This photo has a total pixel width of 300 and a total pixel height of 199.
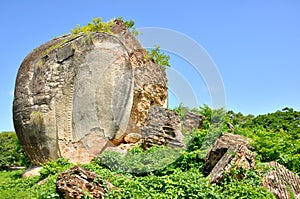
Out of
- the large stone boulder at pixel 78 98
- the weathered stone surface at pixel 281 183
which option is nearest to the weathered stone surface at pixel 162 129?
the large stone boulder at pixel 78 98

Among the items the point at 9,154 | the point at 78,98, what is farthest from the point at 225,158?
the point at 9,154

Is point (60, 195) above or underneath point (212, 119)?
underneath

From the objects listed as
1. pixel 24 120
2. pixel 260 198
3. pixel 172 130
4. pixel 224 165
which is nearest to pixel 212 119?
pixel 172 130

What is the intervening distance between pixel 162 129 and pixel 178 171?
195cm

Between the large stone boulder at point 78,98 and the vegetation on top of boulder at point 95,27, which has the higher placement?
the vegetation on top of boulder at point 95,27

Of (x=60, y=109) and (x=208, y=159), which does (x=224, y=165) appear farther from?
(x=60, y=109)

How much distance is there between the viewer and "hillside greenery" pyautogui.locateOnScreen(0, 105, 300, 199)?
6.29 metres

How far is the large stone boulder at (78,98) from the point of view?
9570 millimetres

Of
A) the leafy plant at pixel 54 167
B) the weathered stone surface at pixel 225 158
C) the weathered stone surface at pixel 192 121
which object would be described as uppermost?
the weathered stone surface at pixel 192 121

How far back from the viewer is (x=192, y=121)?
10.2 m

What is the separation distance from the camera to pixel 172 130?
31.1 feet

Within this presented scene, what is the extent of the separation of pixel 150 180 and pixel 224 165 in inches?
54.6

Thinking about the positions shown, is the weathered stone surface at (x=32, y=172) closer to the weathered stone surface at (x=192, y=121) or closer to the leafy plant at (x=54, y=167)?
the leafy plant at (x=54, y=167)

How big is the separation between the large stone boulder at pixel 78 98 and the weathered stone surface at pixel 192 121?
1237mm
